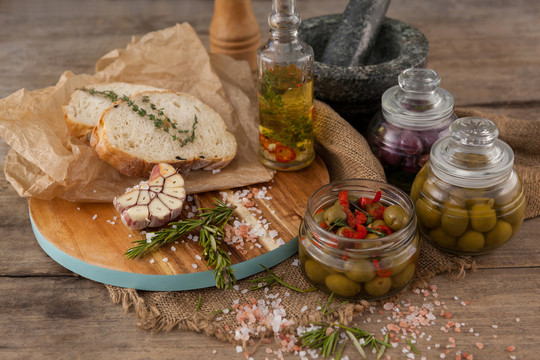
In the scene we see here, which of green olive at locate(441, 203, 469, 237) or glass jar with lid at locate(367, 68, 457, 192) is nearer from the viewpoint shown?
green olive at locate(441, 203, 469, 237)

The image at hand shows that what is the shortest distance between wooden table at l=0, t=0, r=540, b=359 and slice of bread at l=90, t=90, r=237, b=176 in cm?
44

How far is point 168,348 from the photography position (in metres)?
1.85

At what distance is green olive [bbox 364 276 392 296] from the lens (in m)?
1.91

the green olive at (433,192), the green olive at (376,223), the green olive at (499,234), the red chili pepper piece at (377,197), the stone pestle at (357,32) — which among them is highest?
the stone pestle at (357,32)

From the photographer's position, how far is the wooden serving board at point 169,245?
2031 millimetres

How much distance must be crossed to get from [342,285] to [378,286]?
4.4 inches

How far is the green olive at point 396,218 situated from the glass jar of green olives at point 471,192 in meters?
0.14

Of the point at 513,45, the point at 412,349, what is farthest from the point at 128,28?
the point at 412,349

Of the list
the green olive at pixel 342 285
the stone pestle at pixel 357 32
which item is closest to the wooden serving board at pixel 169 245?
the green olive at pixel 342 285

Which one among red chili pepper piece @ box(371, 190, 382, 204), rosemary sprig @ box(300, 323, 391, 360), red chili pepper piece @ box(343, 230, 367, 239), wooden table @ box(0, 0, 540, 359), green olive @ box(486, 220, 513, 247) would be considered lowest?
wooden table @ box(0, 0, 540, 359)

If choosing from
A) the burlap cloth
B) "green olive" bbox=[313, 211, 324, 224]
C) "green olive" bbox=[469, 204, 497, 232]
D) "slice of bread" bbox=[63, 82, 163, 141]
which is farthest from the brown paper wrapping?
"green olive" bbox=[469, 204, 497, 232]

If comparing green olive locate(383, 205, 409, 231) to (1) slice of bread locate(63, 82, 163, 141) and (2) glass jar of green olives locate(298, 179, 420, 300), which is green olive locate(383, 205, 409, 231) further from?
(1) slice of bread locate(63, 82, 163, 141)

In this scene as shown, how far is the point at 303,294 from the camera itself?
79.5 inches

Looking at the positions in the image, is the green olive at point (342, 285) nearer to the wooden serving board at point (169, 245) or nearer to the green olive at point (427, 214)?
the wooden serving board at point (169, 245)
